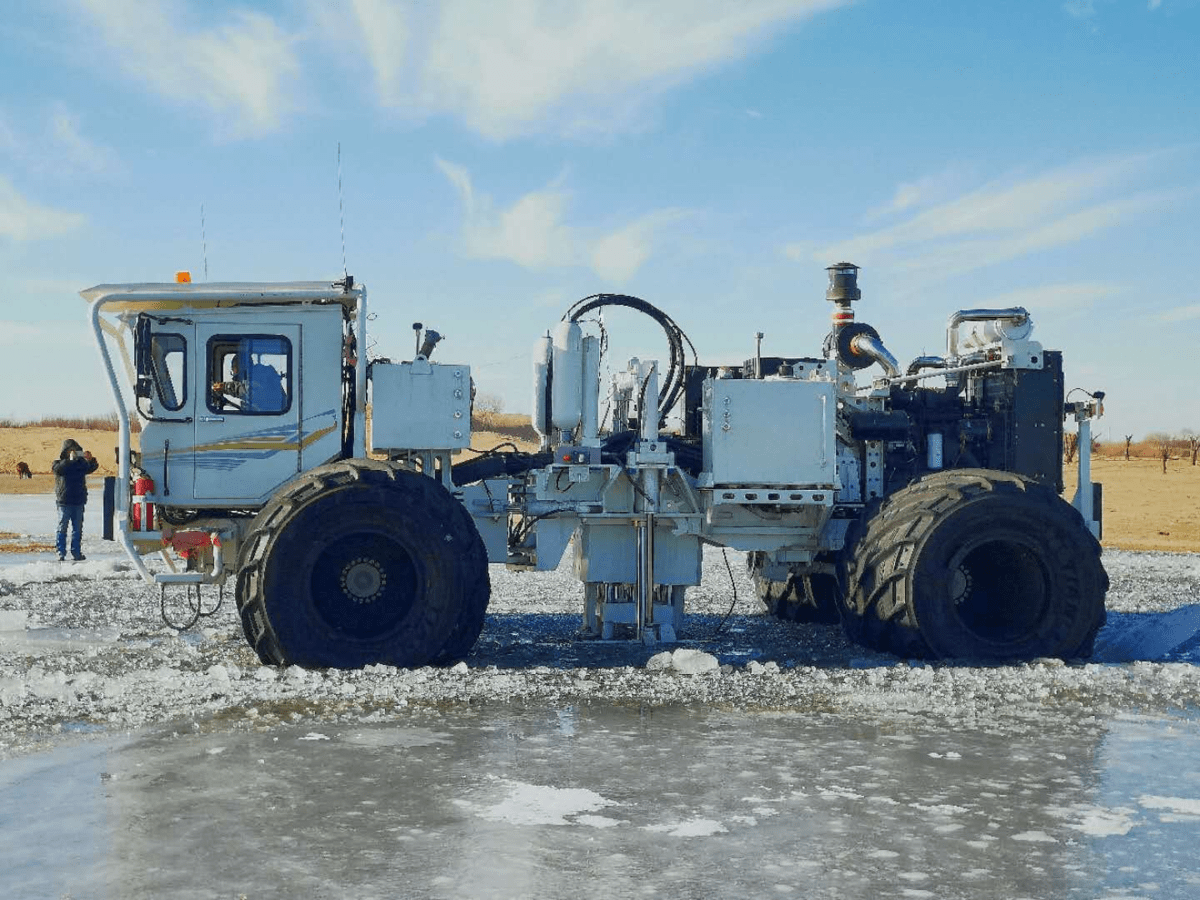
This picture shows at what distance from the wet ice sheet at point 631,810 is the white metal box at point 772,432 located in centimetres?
275

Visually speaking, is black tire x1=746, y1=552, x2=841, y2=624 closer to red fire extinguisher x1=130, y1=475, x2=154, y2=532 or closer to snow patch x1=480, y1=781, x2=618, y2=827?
red fire extinguisher x1=130, y1=475, x2=154, y2=532

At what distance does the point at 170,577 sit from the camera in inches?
336

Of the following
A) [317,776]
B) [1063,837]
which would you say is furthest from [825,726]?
[317,776]

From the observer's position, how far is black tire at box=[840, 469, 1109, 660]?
8.52 meters

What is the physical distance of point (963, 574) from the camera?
899cm

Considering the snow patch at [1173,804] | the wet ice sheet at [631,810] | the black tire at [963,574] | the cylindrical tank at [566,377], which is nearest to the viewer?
the wet ice sheet at [631,810]

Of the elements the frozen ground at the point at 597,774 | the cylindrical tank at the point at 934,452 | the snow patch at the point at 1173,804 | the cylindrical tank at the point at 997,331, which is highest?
the cylindrical tank at the point at 997,331

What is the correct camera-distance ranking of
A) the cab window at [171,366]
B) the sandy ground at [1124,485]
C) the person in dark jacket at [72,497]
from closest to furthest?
the cab window at [171,366] < the person in dark jacket at [72,497] < the sandy ground at [1124,485]

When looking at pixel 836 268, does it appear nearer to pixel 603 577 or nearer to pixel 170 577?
pixel 603 577

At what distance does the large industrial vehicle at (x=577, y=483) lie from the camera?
8258 millimetres

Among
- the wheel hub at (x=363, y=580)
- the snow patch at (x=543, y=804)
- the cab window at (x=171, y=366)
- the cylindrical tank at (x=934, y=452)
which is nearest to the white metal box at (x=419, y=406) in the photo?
the wheel hub at (x=363, y=580)

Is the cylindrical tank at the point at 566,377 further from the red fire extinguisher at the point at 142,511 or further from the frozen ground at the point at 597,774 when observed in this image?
the red fire extinguisher at the point at 142,511

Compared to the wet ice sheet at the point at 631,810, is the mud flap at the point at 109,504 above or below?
above

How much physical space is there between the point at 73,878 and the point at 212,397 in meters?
5.22
